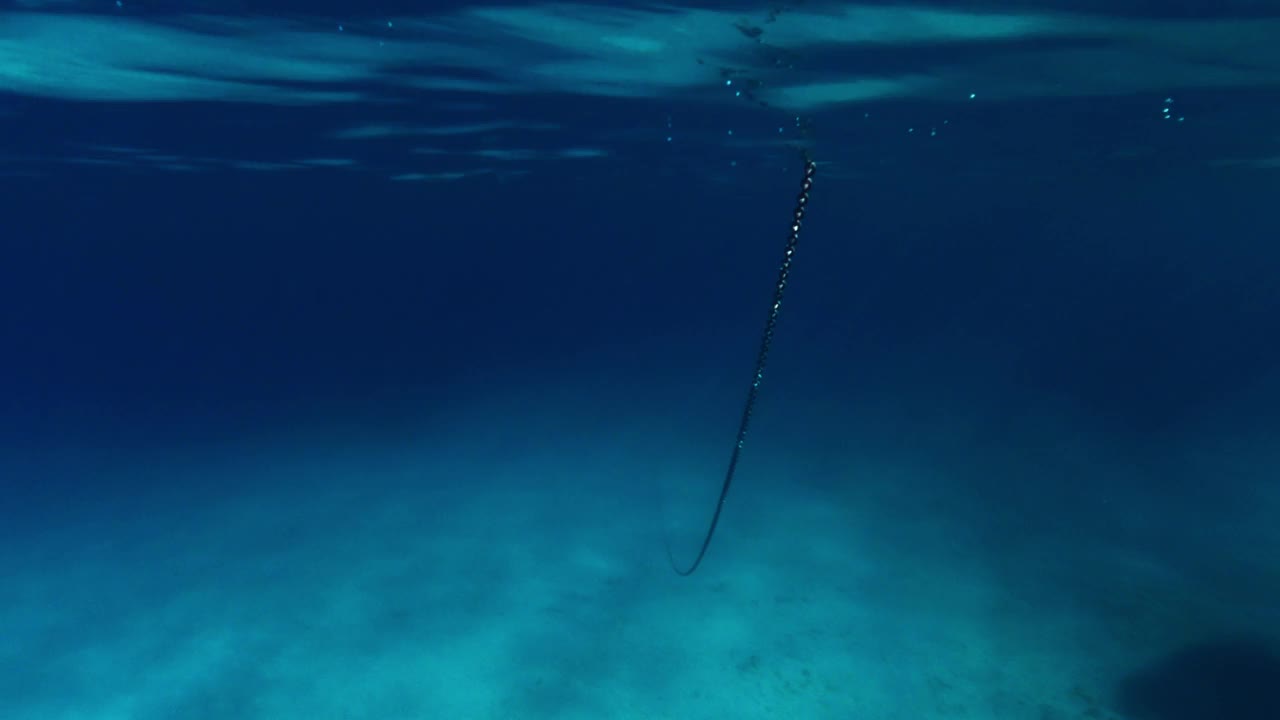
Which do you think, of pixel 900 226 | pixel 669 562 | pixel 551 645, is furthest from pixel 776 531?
pixel 900 226

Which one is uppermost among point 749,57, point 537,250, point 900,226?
point 749,57

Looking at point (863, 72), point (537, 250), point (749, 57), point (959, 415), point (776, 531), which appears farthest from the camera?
point (537, 250)

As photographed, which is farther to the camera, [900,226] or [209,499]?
[900,226]

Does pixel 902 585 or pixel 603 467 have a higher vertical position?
pixel 902 585

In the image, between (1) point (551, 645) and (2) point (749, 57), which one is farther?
(2) point (749, 57)

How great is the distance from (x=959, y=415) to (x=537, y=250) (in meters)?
73.4

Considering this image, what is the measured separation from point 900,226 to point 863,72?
185ft

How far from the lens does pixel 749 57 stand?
13.6 meters

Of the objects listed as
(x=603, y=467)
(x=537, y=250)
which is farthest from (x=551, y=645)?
(x=537, y=250)

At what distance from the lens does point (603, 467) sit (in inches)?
877

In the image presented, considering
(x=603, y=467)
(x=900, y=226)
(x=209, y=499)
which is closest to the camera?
(x=209, y=499)

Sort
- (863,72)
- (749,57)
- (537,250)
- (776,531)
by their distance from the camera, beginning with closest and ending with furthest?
(749,57) → (863,72) → (776,531) → (537,250)

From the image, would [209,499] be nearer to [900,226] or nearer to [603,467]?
[603,467]

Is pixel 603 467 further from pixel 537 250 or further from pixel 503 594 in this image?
pixel 537 250
